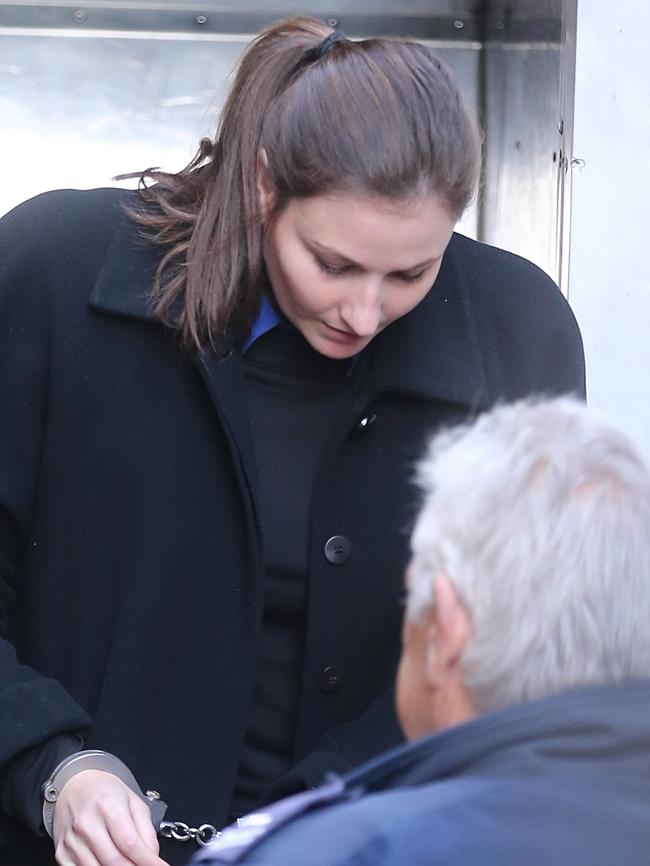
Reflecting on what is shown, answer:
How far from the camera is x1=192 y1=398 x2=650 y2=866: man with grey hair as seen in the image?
1.06m

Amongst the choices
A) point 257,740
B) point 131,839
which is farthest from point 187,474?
point 131,839

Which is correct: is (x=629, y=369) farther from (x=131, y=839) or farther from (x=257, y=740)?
(x=131, y=839)

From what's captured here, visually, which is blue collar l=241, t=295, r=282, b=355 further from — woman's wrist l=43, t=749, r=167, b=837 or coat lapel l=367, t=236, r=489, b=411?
woman's wrist l=43, t=749, r=167, b=837

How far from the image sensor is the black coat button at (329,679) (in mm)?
1891

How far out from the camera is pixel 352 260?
170cm

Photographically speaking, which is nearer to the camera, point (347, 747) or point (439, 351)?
point (347, 747)

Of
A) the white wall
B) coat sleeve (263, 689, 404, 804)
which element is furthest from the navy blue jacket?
the white wall

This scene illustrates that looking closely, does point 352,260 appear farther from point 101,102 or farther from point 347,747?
point 101,102

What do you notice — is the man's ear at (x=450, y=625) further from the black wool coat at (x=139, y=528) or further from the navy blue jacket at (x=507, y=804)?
the black wool coat at (x=139, y=528)

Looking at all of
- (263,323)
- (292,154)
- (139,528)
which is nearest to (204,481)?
(139,528)

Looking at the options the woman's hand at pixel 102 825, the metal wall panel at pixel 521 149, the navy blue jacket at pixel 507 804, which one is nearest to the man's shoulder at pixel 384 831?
the navy blue jacket at pixel 507 804

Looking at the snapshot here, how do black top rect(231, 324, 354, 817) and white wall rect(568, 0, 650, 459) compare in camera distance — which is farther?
white wall rect(568, 0, 650, 459)

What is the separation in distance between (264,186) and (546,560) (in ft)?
2.64

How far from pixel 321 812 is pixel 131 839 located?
1.81 feet
